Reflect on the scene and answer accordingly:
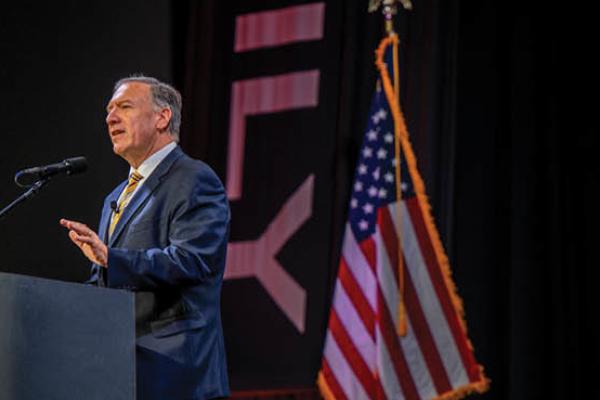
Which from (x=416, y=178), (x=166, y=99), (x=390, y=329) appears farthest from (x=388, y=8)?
(x=166, y=99)

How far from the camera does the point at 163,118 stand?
109 inches

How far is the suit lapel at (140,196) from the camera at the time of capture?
2.57 metres

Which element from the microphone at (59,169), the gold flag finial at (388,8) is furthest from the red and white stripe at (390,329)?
the microphone at (59,169)

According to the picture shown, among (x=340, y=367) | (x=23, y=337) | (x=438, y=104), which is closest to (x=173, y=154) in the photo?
(x=23, y=337)

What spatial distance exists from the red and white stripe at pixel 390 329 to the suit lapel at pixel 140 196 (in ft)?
7.20

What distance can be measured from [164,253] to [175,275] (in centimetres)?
6

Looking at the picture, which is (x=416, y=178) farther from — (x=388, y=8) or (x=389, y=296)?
(x=388, y=8)

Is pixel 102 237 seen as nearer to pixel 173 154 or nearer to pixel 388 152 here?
pixel 173 154

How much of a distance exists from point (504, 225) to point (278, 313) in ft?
4.28

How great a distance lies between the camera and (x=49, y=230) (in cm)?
365

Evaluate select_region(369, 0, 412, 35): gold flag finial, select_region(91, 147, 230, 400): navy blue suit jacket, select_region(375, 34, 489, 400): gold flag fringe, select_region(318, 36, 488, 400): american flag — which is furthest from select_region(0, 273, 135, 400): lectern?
select_region(369, 0, 412, 35): gold flag finial

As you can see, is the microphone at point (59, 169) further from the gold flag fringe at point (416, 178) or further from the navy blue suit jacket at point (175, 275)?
the gold flag fringe at point (416, 178)

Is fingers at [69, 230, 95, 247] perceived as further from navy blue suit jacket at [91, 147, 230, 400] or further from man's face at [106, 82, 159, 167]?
man's face at [106, 82, 159, 167]

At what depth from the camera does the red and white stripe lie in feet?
15.1
